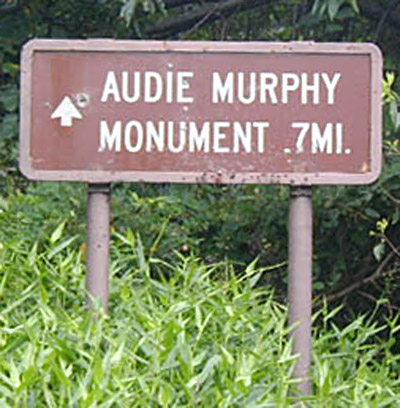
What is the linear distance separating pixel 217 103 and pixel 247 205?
2.24m

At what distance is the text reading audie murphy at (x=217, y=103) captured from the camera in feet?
11.0

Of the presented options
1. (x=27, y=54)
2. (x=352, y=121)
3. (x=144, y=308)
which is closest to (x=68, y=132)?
(x=27, y=54)

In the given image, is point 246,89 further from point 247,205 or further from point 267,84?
point 247,205

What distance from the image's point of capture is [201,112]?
3.38m

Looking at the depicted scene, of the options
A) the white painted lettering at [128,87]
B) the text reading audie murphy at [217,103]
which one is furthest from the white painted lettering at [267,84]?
the white painted lettering at [128,87]

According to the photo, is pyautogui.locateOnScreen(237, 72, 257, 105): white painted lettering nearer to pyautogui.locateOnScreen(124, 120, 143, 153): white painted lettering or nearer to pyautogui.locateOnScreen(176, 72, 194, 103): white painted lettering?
pyautogui.locateOnScreen(176, 72, 194, 103): white painted lettering

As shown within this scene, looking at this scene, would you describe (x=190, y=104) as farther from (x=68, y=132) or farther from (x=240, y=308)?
(x=240, y=308)

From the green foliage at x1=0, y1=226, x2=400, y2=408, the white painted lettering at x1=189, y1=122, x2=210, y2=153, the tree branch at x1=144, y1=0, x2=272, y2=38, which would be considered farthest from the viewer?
the tree branch at x1=144, y1=0, x2=272, y2=38

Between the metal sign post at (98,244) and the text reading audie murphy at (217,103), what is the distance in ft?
0.51

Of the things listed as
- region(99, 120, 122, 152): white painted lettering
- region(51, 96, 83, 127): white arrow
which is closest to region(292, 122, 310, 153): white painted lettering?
region(99, 120, 122, 152): white painted lettering

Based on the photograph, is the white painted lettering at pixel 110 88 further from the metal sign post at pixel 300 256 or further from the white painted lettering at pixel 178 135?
the metal sign post at pixel 300 256

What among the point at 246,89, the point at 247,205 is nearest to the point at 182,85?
the point at 246,89

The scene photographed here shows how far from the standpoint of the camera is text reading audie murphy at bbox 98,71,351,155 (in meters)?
3.36

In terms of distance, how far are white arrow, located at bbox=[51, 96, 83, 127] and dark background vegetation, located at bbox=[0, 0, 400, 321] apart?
4.61ft
